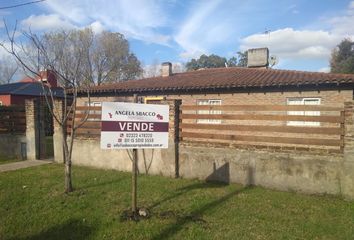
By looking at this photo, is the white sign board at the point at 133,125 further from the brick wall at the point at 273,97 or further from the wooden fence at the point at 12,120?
the brick wall at the point at 273,97

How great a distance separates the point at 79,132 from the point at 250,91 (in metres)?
7.86

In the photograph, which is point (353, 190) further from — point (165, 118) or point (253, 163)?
point (165, 118)

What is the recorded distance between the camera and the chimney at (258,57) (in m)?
20.7

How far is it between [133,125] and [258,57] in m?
17.0

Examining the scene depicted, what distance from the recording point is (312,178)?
23.4 feet

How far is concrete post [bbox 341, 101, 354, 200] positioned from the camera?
6676mm

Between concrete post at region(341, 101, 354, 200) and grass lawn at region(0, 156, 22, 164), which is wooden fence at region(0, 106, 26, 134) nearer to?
grass lawn at region(0, 156, 22, 164)

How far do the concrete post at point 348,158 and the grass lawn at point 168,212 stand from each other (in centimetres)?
25

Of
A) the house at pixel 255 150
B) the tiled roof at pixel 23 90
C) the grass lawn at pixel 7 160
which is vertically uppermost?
the tiled roof at pixel 23 90

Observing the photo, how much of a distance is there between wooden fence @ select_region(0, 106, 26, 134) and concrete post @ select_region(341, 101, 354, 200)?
10756 mm

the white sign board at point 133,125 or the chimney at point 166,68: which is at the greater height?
the chimney at point 166,68

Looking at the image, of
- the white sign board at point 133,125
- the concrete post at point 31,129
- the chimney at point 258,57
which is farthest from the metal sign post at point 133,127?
the chimney at point 258,57

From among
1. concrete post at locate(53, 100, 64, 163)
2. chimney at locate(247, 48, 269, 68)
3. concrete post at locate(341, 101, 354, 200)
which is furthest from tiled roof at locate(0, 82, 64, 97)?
concrete post at locate(341, 101, 354, 200)

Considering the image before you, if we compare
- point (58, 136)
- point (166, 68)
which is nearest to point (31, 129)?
point (58, 136)
